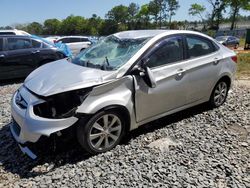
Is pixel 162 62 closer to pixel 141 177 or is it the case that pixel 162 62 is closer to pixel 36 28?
pixel 141 177

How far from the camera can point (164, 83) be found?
4277mm

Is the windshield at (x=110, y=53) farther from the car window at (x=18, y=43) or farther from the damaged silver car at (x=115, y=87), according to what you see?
the car window at (x=18, y=43)

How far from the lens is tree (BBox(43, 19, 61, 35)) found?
8400 cm

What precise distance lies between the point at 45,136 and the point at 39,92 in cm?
56

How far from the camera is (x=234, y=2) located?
57.9m

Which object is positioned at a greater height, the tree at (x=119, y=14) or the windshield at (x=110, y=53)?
the tree at (x=119, y=14)

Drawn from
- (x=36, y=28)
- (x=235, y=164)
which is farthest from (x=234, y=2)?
(x=235, y=164)

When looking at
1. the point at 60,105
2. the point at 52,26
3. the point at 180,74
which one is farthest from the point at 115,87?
the point at 52,26

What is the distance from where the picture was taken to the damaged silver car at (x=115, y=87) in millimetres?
3506

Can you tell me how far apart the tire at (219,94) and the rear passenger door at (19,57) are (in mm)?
5666

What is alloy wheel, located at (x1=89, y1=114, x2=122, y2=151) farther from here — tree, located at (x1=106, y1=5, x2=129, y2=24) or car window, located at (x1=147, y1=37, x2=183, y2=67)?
tree, located at (x1=106, y1=5, x2=129, y2=24)

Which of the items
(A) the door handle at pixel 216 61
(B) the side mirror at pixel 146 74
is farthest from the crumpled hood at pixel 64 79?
(A) the door handle at pixel 216 61

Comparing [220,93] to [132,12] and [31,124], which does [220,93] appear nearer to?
[31,124]

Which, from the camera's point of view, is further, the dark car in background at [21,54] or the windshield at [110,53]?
the dark car in background at [21,54]
